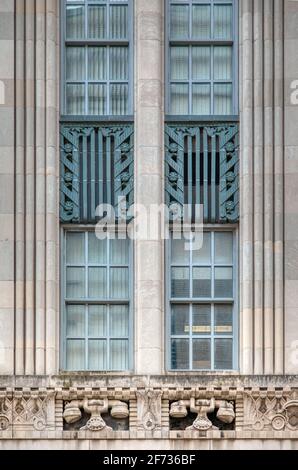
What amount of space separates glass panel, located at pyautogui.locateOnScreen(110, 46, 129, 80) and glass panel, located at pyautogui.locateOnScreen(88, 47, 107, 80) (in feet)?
0.43

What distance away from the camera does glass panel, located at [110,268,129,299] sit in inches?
1423

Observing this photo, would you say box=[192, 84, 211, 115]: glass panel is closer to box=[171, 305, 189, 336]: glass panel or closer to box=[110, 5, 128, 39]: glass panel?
box=[110, 5, 128, 39]: glass panel

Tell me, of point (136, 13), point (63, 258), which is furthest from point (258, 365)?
point (136, 13)

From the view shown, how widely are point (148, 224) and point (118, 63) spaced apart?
3.07m

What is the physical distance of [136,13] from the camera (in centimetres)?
3681

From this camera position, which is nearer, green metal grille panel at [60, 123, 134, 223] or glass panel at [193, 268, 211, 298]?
glass panel at [193, 268, 211, 298]

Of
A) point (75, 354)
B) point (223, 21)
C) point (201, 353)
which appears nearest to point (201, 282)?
point (201, 353)

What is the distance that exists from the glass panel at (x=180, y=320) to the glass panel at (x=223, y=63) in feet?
13.9

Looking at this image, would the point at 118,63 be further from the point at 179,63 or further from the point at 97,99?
the point at 179,63

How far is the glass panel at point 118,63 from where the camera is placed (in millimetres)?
36906

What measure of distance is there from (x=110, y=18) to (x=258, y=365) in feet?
22.6

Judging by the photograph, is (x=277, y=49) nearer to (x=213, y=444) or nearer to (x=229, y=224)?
(x=229, y=224)

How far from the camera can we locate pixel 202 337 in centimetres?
3603

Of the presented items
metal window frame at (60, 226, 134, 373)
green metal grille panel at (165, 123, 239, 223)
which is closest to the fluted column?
green metal grille panel at (165, 123, 239, 223)
